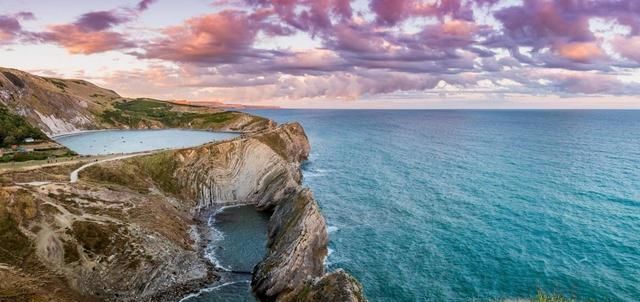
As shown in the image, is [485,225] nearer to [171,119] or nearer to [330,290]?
[330,290]

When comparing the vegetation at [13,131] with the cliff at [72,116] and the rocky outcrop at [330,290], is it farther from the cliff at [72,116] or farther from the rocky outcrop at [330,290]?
the rocky outcrop at [330,290]

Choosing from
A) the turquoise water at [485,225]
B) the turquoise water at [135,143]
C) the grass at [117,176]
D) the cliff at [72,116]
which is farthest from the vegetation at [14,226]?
the cliff at [72,116]

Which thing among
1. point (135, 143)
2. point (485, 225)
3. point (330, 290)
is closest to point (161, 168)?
point (135, 143)

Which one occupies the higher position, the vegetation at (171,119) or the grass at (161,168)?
the vegetation at (171,119)

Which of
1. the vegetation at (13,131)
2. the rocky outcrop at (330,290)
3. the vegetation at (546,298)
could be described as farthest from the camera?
the vegetation at (13,131)

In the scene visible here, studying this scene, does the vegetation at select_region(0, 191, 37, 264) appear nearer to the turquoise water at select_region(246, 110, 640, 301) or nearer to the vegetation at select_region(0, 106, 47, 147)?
the turquoise water at select_region(246, 110, 640, 301)

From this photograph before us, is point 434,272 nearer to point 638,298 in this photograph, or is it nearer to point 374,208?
point 638,298
